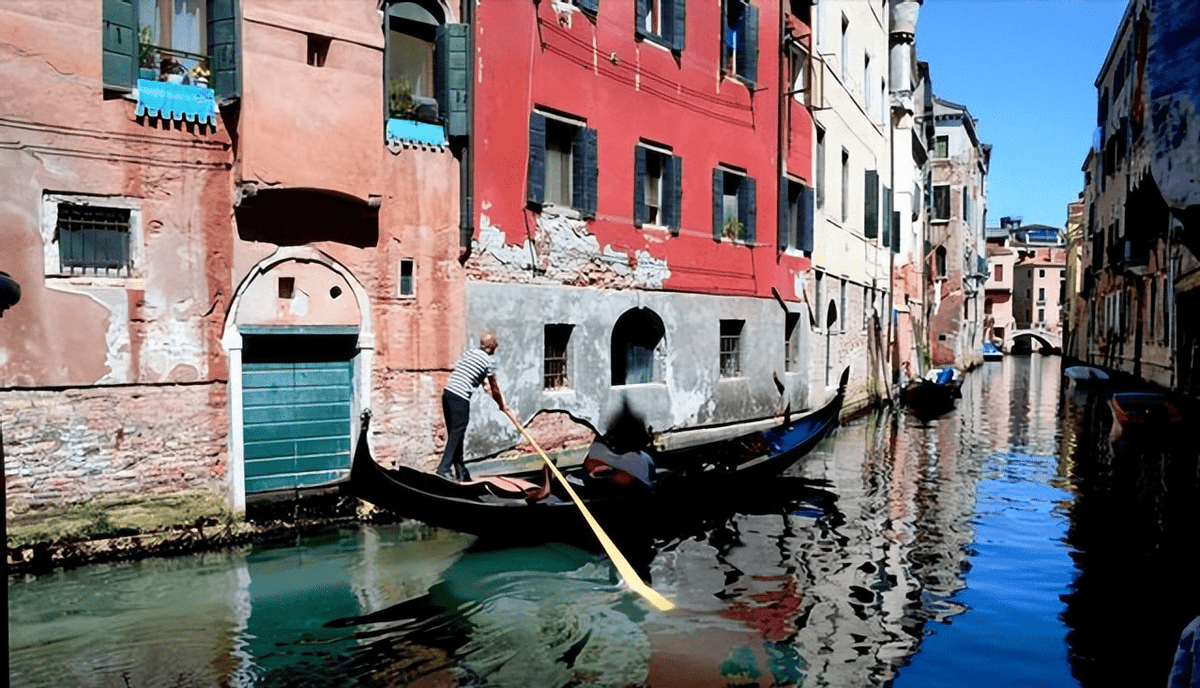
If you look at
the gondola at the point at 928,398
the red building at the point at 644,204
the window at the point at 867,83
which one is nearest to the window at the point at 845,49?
the window at the point at 867,83

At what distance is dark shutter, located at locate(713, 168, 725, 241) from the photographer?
518 inches

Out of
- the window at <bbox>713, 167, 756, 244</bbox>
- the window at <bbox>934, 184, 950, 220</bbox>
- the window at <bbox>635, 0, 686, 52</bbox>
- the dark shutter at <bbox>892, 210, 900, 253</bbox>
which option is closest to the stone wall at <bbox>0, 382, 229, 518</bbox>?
the window at <bbox>635, 0, 686, 52</bbox>

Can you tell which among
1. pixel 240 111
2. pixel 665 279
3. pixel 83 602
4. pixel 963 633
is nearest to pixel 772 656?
pixel 963 633

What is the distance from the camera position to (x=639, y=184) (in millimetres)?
11812

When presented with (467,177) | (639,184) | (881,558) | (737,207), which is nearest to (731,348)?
(737,207)

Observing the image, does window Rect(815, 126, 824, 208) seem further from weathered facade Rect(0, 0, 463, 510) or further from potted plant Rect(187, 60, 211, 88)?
potted plant Rect(187, 60, 211, 88)

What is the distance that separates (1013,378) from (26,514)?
33311 mm

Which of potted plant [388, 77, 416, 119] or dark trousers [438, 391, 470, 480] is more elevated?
potted plant [388, 77, 416, 119]

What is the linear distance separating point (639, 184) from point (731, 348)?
3265 millimetres

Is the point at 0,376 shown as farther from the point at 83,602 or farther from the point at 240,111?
the point at 240,111

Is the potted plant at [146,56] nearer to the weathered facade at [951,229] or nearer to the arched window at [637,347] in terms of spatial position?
the arched window at [637,347]

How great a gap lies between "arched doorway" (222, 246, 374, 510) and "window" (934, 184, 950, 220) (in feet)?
105

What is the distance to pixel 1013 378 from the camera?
34.3m

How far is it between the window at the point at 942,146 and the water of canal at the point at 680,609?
1248 inches
